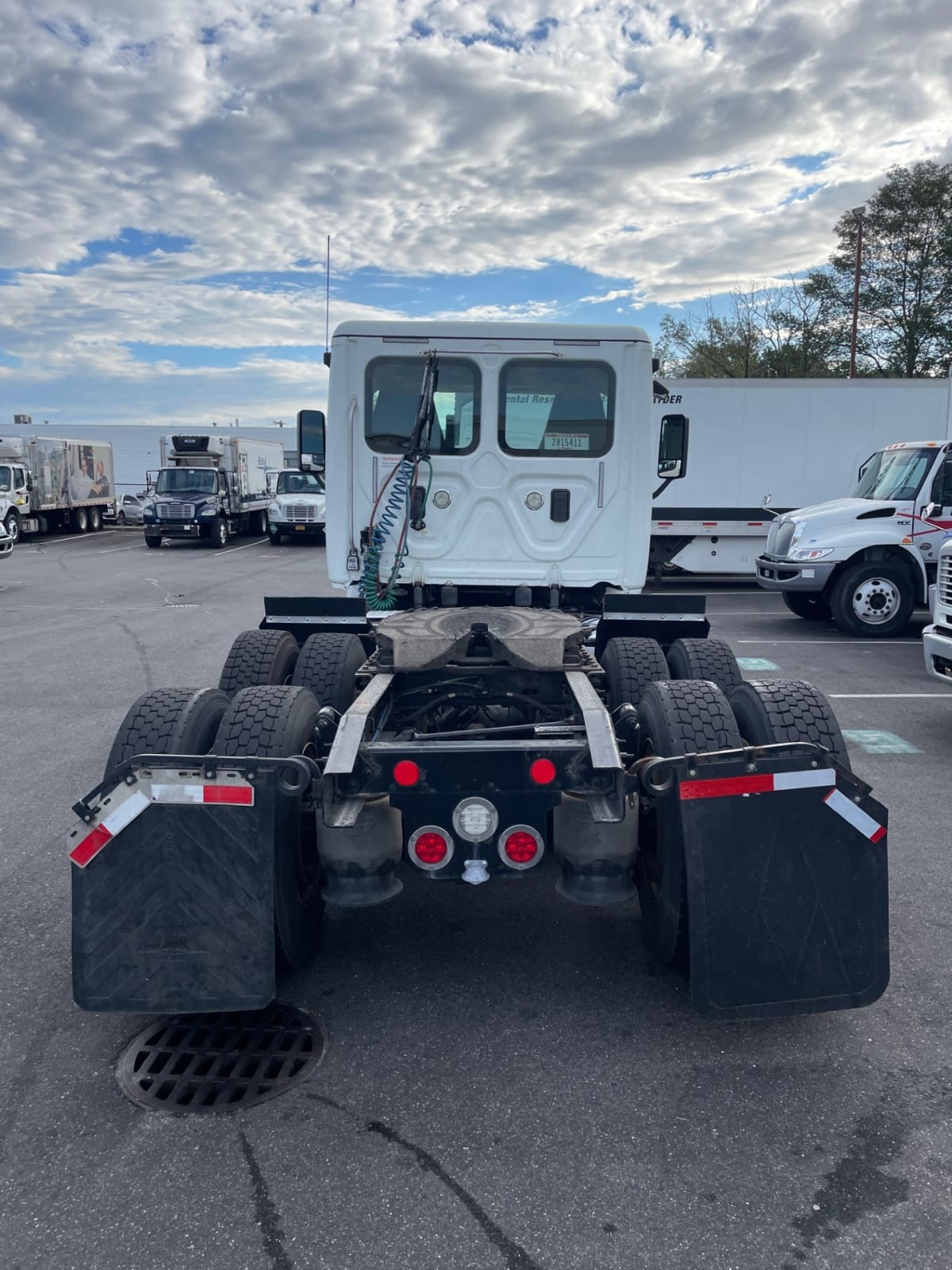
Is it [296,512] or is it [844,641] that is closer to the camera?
[844,641]

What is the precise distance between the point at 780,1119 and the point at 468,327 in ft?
15.7

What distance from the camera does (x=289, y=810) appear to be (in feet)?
11.0

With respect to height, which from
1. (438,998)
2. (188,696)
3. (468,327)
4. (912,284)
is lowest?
(438,998)

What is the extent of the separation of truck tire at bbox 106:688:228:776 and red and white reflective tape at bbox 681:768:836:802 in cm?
206

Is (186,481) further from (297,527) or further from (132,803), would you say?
(132,803)

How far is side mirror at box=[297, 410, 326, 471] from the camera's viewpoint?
612 centimetres

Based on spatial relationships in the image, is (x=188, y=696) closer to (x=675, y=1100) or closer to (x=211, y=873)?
(x=211, y=873)

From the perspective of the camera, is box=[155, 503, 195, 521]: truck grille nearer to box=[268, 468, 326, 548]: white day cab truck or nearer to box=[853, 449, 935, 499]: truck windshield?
box=[268, 468, 326, 548]: white day cab truck

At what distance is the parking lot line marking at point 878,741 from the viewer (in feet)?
22.6

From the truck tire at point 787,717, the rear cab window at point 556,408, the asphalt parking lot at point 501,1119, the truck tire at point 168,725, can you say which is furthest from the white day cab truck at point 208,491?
the truck tire at point 787,717

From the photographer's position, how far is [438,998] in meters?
3.59

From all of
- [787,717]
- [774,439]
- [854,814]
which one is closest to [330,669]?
[787,717]

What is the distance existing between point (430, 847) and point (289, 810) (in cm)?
54

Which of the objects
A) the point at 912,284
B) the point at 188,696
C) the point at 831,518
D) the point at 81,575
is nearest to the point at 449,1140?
the point at 188,696
